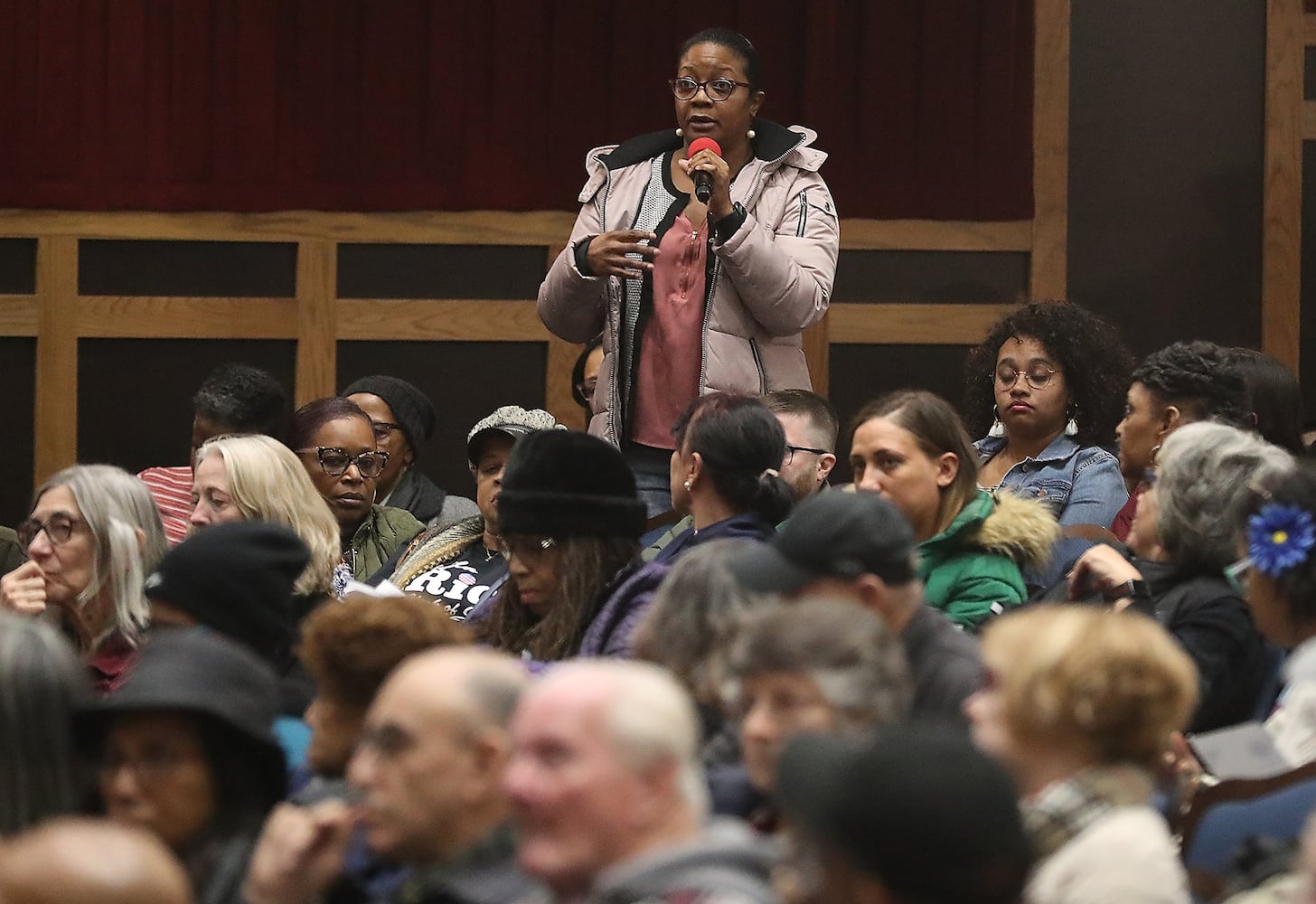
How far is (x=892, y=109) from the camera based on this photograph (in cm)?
597

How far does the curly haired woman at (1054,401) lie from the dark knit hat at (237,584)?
2.05 m

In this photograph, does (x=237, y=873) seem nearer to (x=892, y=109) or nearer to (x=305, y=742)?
(x=305, y=742)

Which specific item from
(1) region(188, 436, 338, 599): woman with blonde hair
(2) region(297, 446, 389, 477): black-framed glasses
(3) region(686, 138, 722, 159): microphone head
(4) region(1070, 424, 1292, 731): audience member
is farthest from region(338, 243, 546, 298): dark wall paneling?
(4) region(1070, 424, 1292, 731): audience member

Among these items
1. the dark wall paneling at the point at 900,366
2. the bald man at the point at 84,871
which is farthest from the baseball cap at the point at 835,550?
the dark wall paneling at the point at 900,366

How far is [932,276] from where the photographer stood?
6.09m

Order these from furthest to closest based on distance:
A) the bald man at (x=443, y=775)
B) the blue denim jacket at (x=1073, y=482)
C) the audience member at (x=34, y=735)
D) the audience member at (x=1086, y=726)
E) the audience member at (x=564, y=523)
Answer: the blue denim jacket at (x=1073, y=482) → the audience member at (x=564, y=523) → the audience member at (x=34, y=735) → the bald man at (x=443, y=775) → the audience member at (x=1086, y=726)

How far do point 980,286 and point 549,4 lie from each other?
5.29ft

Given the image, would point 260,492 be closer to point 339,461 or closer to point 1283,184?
point 339,461

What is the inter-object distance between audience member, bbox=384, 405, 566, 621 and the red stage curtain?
1.51m

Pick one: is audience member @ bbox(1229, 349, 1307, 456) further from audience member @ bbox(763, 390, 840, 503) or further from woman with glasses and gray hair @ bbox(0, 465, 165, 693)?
woman with glasses and gray hair @ bbox(0, 465, 165, 693)

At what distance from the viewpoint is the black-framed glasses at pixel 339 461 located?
4758 mm

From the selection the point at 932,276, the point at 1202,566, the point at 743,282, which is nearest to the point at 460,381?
the point at 932,276

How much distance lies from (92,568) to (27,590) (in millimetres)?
122

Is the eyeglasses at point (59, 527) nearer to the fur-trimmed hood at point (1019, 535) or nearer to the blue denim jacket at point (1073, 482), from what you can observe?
the fur-trimmed hood at point (1019, 535)
